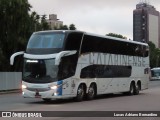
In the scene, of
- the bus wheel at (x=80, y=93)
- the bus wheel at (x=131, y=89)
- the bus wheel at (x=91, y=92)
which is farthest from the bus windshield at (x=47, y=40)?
the bus wheel at (x=131, y=89)

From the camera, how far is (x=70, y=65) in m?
23.8

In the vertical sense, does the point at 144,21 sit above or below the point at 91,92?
above

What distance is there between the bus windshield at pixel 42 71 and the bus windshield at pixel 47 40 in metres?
0.90

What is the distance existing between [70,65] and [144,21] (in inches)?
4250

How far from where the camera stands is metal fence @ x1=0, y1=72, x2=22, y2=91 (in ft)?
140

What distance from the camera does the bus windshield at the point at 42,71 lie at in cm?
2288

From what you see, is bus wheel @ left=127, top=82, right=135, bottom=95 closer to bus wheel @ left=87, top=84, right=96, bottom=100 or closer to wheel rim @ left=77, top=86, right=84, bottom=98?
bus wheel @ left=87, top=84, right=96, bottom=100

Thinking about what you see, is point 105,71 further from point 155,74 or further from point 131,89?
point 155,74

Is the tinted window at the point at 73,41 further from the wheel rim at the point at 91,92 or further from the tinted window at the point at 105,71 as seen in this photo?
the wheel rim at the point at 91,92

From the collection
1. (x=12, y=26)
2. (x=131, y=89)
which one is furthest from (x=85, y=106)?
(x=12, y=26)

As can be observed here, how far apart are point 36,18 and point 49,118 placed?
36822mm

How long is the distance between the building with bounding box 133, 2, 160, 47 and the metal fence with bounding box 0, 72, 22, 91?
3205 inches

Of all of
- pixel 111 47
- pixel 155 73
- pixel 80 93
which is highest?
pixel 111 47

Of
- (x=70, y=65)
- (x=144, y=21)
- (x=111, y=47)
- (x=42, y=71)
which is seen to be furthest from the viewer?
(x=144, y=21)
